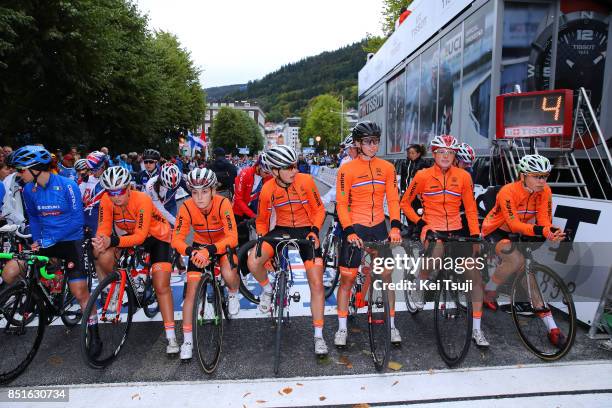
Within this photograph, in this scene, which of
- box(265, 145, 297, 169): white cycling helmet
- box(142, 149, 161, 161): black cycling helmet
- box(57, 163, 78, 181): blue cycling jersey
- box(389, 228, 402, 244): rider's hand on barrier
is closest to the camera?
box(389, 228, 402, 244): rider's hand on barrier

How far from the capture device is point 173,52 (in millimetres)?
43188

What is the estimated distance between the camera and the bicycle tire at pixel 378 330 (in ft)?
12.7

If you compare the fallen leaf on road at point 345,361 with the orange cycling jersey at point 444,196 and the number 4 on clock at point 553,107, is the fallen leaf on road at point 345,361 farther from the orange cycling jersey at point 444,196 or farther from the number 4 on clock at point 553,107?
the number 4 on clock at point 553,107

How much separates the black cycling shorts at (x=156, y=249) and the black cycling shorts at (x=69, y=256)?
0.70m

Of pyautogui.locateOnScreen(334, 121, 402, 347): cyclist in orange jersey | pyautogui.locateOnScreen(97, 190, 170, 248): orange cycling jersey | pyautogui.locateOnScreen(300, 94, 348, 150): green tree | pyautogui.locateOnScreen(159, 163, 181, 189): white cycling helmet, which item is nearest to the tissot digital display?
pyautogui.locateOnScreen(334, 121, 402, 347): cyclist in orange jersey

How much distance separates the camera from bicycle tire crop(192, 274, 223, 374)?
3922 millimetres

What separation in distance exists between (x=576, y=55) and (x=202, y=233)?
809 cm

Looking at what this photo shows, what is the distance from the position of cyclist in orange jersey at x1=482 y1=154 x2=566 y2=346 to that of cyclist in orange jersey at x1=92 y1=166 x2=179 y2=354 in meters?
3.60

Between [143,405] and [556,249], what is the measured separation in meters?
4.98

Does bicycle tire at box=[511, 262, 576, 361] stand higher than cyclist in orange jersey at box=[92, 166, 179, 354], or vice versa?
cyclist in orange jersey at box=[92, 166, 179, 354]

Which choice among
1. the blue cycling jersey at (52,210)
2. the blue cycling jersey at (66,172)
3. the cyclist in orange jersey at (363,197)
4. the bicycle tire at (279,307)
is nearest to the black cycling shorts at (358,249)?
the cyclist in orange jersey at (363,197)

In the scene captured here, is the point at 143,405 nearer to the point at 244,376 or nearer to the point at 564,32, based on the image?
the point at 244,376

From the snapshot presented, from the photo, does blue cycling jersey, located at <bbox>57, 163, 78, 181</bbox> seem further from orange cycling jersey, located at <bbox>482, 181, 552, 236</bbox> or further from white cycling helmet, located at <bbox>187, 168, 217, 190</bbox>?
orange cycling jersey, located at <bbox>482, 181, 552, 236</bbox>

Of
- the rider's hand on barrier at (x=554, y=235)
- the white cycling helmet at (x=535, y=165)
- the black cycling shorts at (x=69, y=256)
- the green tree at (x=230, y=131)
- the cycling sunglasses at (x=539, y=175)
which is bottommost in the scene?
the black cycling shorts at (x=69, y=256)
